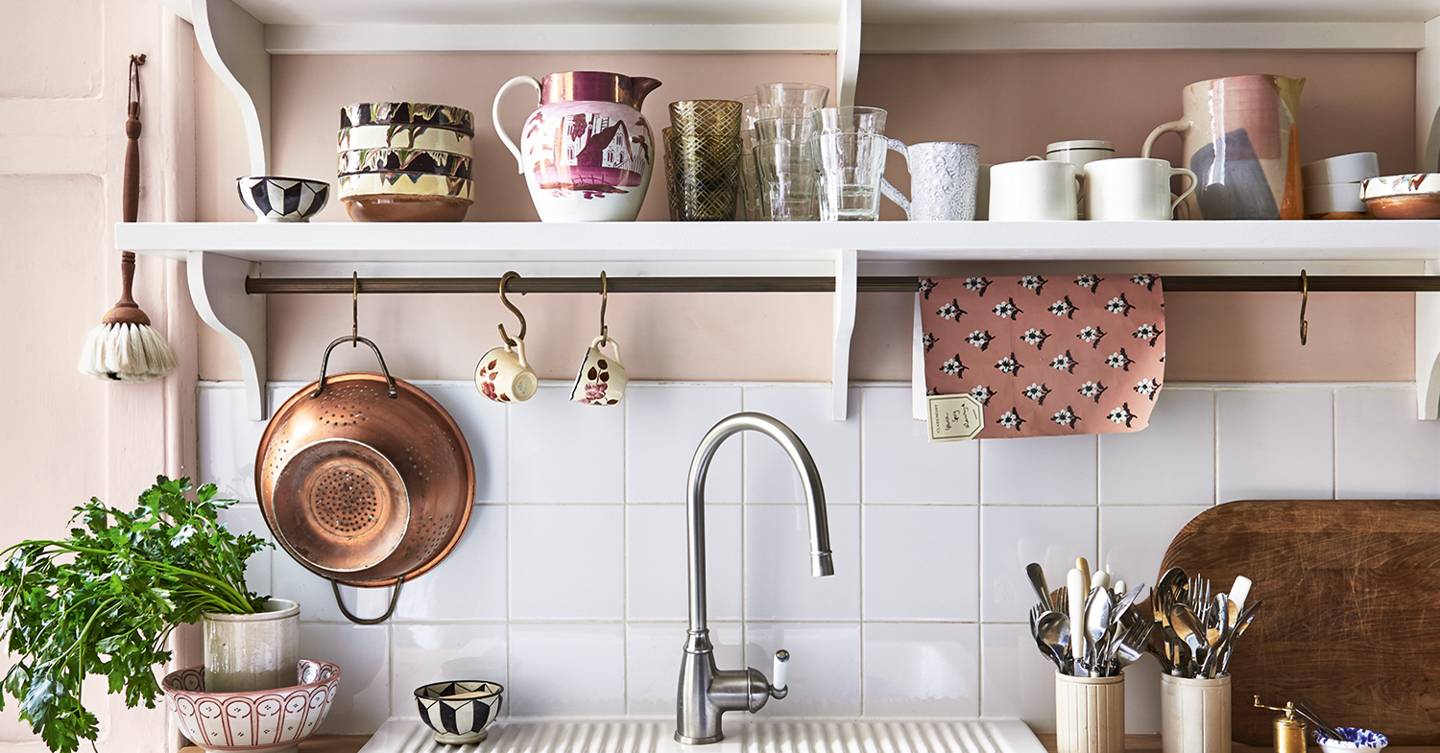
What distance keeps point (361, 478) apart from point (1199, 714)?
39.3 inches

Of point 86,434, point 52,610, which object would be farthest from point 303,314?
point 52,610

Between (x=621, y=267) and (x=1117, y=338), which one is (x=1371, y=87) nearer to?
(x=1117, y=338)

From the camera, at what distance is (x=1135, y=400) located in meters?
1.33

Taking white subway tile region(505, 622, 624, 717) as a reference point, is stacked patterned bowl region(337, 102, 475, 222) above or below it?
above

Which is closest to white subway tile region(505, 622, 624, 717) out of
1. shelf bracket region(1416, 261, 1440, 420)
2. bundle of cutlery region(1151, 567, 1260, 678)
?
bundle of cutlery region(1151, 567, 1260, 678)

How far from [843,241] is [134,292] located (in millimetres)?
877

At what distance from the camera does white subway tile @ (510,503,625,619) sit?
140cm

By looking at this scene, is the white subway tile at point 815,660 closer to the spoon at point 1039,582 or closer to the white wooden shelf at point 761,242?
the spoon at point 1039,582

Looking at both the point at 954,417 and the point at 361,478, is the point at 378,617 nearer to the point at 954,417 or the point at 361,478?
the point at 361,478

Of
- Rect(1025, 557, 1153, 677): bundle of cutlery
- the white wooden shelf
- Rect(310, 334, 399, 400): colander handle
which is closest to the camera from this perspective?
the white wooden shelf

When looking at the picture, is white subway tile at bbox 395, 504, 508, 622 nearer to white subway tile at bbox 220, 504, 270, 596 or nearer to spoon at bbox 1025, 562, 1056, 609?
white subway tile at bbox 220, 504, 270, 596

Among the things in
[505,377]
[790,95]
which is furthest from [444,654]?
[790,95]

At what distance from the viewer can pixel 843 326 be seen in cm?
125

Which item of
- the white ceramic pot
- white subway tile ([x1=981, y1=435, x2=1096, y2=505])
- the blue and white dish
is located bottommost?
the blue and white dish
